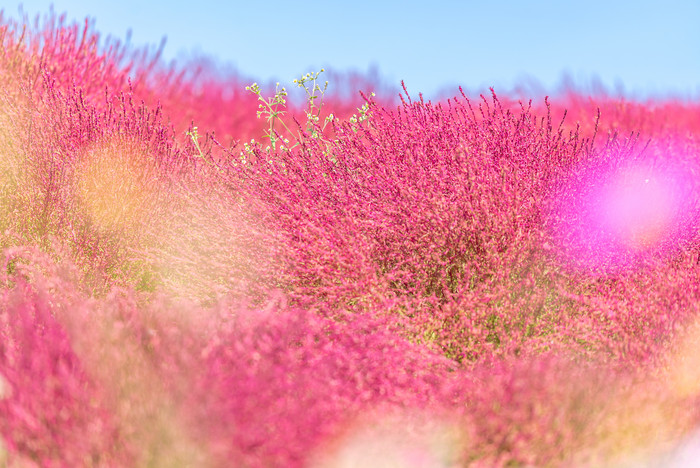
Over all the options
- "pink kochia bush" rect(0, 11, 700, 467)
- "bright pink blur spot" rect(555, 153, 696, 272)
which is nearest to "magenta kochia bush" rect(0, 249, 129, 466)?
"pink kochia bush" rect(0, 11, 700, 467)

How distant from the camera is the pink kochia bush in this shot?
5.74 ft

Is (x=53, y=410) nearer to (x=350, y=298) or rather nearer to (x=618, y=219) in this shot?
(x=350, y=298)

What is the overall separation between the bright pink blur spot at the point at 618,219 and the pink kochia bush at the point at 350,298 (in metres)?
0.01

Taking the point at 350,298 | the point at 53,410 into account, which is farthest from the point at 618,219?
the point at 53,410

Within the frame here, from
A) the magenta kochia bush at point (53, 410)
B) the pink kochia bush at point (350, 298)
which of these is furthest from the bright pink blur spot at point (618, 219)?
the magenta kochia bush at point (53, 410)

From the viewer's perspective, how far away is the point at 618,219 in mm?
2871

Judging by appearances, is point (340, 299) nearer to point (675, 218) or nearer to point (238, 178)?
point (238, 178)

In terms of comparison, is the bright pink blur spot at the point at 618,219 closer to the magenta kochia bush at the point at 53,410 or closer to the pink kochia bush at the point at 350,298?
the pink kochia bush at the point at 350,298

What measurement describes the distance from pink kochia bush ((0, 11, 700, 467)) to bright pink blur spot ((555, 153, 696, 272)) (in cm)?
1

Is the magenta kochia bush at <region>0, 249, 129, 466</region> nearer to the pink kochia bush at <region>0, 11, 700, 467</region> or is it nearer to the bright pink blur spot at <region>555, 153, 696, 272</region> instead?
the pink kochia bush at <region>0, 11, 700, 467</region>

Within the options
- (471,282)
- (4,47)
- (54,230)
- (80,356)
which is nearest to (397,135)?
(471,282)

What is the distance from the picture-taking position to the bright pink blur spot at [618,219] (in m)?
2.75

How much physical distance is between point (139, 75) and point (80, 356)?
7.71 metres

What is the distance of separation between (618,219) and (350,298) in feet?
4.43
